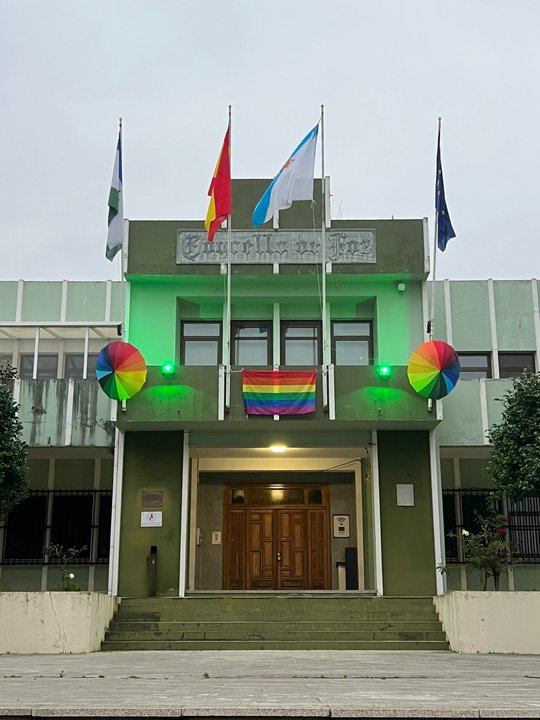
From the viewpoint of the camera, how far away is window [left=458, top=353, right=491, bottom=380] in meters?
22.0

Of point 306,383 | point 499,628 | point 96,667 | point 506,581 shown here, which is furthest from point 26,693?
point 506,581

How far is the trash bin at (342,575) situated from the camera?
70.3 ft

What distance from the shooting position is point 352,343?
20828 mm

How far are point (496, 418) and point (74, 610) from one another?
9.56 m

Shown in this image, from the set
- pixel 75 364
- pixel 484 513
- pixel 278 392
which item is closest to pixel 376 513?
pixel 278 392

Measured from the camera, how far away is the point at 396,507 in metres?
19.3

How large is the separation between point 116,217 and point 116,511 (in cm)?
613

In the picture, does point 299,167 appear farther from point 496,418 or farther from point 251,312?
point 496,418

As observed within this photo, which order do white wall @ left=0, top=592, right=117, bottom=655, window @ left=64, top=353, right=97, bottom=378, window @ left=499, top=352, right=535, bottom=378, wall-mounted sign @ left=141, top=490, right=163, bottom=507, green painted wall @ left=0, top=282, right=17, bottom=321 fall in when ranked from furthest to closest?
green painted wall @ left=0, top=282, right=17, bottom=321 < window @ left=64, top=353, right=97, bottom=378 < window @ left=499, top=352, right=535, bottom=378 < wall-mounted sign @ left=141, top=490, right=163, bottom=507 < white wall @ left=0, top=592, right=117, bottom=655

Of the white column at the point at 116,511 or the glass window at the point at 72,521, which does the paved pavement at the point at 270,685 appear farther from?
the glass window at the point at 72,521

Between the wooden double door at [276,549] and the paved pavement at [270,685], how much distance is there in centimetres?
720

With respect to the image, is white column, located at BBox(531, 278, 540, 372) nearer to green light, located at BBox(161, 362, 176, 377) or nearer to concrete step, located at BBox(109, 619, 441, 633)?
concrete step, located at BBox(109, 619, 441, 633)

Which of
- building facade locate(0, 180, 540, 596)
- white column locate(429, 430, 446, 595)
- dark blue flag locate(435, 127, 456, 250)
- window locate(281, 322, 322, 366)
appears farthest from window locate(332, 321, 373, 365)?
dark blue flag locate(435, 127, 456, 250)

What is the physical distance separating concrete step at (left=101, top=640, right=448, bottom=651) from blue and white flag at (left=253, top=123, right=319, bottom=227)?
7.98m
